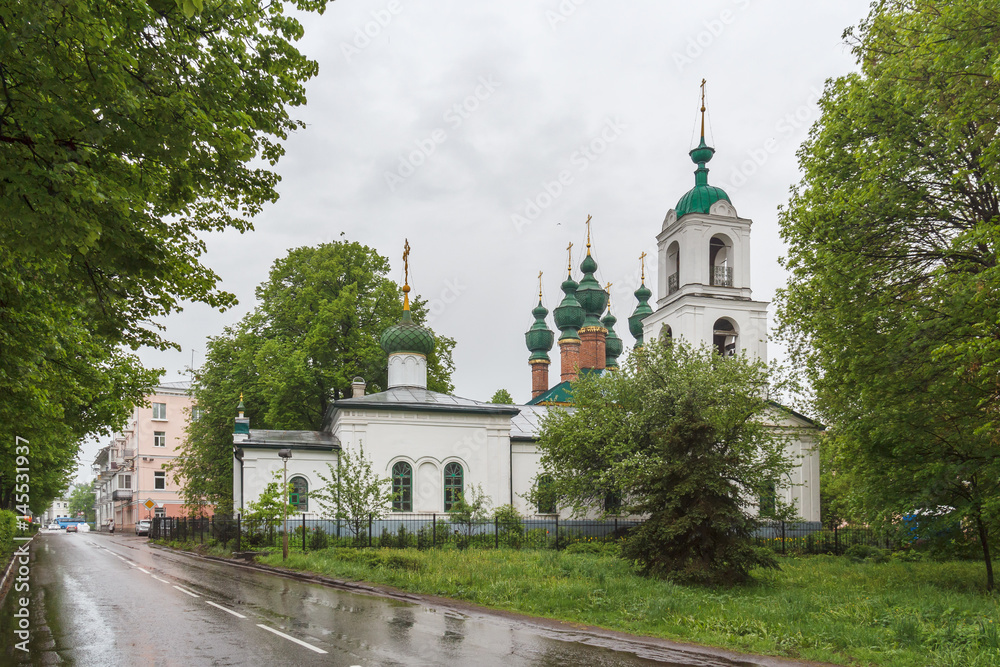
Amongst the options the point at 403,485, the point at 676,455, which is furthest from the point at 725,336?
the point at 676,455

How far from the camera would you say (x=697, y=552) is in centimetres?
1485

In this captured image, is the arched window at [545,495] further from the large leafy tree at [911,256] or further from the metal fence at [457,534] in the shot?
the large leafy tree at [911,256]

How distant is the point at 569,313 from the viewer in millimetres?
A: 48938

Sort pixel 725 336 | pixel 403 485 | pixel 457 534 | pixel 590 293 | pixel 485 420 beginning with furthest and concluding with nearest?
pixel 590 293
pixel 725 336
pixel 485 420
pixel 403 485
pixel 457 534

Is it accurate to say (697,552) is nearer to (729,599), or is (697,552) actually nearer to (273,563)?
(729,599)

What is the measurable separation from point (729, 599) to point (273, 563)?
13.0 meters

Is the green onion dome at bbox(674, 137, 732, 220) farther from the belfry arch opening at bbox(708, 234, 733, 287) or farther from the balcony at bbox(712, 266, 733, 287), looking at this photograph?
the balcony at bbox(712, 266, 733, 287)

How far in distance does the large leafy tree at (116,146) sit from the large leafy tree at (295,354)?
2078 cm

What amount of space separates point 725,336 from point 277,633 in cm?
2558

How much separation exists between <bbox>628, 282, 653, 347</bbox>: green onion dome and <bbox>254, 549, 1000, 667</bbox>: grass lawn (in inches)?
1285

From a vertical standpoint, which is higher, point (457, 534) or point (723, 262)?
point (723, 262)

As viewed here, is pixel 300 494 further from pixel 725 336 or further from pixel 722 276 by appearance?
pixel 722 276

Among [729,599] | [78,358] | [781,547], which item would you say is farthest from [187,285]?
[781,547]

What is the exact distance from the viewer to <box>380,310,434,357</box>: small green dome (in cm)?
3155
